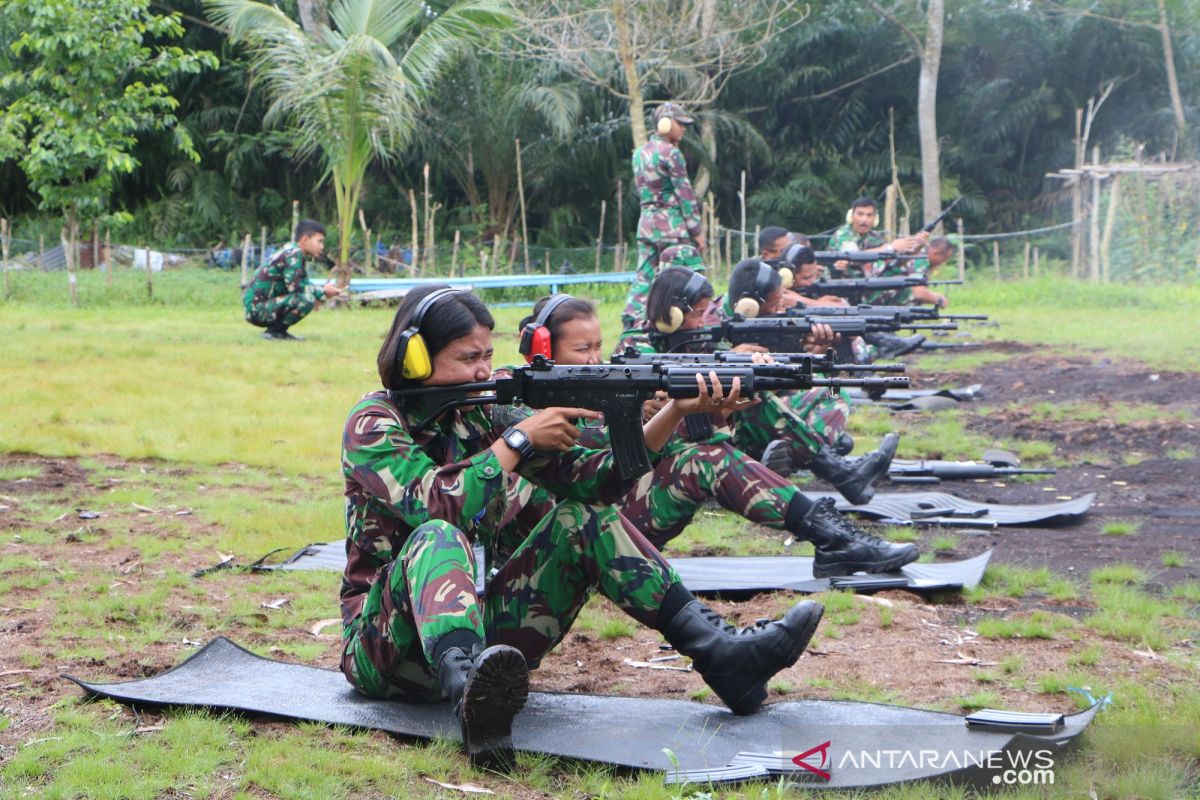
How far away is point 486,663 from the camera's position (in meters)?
3.50

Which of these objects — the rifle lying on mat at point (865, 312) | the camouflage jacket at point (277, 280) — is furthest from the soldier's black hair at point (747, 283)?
the camouflage jacket at point (277, 280)

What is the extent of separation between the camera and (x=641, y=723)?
13.7ft

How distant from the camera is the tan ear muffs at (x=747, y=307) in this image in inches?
336

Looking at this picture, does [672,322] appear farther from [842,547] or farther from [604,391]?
[604,391]

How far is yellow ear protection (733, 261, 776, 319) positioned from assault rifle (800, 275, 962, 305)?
4.90 metres

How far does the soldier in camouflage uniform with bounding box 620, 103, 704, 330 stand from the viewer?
12.9 m

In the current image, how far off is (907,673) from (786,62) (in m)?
26.0

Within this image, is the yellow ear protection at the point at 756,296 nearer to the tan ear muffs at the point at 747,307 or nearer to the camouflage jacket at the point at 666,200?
the tan ear muffs at the point at 747,307

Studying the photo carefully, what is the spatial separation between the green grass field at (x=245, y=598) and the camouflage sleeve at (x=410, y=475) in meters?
0.71

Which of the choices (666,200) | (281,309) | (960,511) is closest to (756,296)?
(960,511)

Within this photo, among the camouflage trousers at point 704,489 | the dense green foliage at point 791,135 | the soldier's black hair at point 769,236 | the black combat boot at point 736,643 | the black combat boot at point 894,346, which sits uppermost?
the dense green foliage at point 791,135

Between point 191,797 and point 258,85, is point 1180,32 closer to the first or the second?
point 258,85

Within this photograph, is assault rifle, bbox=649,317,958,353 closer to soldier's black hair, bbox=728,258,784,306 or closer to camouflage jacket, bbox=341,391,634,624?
soldier's black hair, bbox=728,258,784,306

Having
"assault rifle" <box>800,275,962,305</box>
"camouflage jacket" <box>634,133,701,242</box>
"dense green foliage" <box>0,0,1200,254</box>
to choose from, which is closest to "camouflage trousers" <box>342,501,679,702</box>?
"camouflage jacket" <box>634,133,701,242</box>
